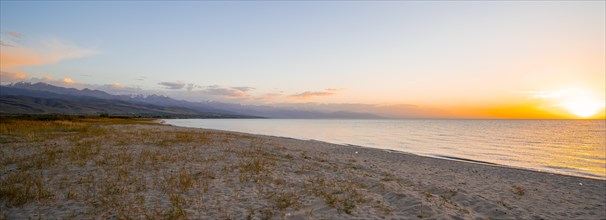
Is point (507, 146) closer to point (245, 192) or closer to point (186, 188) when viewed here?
point (245, 192)

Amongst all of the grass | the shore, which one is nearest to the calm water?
the shore

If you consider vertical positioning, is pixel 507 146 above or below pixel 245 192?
below

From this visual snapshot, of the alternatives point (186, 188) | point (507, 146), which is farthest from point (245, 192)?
point (507, 146)

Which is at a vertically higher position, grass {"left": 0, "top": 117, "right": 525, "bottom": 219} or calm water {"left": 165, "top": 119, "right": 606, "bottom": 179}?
grass {"left": 0, "top": 117, "right": 525, "bottom": 219}

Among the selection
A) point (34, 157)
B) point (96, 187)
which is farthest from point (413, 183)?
point (34, 157)

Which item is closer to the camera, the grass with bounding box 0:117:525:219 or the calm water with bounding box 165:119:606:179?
the grass with bounding box 0:117:525:219

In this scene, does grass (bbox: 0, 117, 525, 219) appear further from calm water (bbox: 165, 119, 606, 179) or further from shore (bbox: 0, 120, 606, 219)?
calm water (bbox: 165, 119, 606, 179)

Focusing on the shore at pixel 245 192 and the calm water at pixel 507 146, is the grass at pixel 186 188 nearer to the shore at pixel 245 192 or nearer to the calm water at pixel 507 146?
the shore at pixel 245 192

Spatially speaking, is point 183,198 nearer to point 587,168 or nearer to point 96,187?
point 96,187

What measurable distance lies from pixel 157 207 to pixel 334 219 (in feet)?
16.7

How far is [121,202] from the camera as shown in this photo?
9070 mm

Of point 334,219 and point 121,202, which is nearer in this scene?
point 334,219

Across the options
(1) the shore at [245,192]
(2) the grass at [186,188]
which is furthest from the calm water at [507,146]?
(2) the grass at [186,188]

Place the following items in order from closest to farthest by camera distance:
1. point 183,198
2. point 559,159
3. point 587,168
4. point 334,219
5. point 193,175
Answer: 1. point 334,219
2. point 183,198
3. point 193,175
4. point 587,168
5. point 559,159
